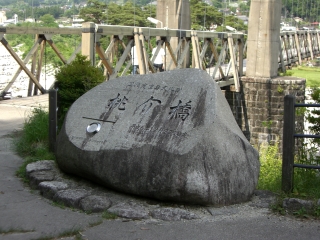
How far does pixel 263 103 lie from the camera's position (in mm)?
19609

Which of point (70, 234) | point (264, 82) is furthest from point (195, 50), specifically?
point (70, 234)

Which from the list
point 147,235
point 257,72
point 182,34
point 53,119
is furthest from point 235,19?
point 147,235

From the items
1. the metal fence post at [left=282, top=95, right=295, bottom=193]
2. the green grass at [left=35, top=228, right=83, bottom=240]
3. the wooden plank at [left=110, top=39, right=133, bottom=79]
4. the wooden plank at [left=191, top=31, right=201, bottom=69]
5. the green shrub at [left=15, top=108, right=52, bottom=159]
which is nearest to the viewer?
the green grass at [left=35, top=228, right=83, bottom=240]

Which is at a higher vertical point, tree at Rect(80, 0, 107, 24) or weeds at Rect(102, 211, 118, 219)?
tree at Rect(80, 0, 107, 24)

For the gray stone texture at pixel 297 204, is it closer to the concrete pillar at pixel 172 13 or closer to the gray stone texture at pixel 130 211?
the gray stone texture at pixel 130 211

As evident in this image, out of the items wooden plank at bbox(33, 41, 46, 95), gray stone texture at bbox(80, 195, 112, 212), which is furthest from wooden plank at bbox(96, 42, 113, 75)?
gray stone texture at bbox(80, 195, 112, 212)

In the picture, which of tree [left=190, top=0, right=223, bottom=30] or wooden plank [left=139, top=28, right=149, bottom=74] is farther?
tree [left=190, top=0, right=223, bottom=30]

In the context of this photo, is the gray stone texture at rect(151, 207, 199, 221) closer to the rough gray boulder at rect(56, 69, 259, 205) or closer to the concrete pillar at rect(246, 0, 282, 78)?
the rough gray boulder at rect(56, 69, 259, 205)

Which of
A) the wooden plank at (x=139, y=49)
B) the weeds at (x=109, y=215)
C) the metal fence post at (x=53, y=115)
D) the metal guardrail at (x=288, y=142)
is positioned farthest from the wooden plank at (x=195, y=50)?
the weeds at (x=109, y=215)

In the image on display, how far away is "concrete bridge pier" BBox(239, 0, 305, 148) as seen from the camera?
762 inches

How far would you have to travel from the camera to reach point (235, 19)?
1219 inches

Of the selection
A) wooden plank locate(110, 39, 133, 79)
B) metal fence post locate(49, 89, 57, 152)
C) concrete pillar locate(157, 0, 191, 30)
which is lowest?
metal fence post locate(49, 89, 57, 152)

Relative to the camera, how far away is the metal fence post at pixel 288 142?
5.14m

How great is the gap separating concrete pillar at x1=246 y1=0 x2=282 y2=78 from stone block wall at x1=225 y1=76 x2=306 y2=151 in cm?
53
